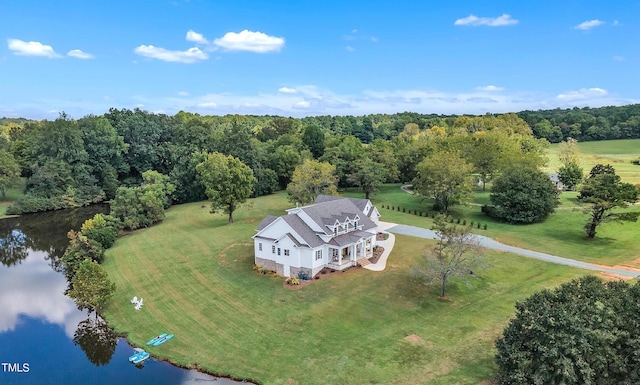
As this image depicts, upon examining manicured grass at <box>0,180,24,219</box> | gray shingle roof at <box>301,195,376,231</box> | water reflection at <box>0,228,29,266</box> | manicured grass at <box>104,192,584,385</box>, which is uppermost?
gray shingle roof at <box>301,195,376,231</box>

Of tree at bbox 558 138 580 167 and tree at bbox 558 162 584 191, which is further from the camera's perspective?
tree at bbox 558 138 580 167

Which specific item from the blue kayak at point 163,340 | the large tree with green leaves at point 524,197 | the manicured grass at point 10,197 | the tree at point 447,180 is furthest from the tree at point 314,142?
the blue kayak at point 163,340

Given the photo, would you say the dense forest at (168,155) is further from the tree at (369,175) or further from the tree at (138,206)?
the tree at (138,206)

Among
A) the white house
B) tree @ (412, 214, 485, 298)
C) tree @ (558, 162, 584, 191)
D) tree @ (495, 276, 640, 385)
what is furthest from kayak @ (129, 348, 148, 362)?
tree @ (558, 162, 584, 191)

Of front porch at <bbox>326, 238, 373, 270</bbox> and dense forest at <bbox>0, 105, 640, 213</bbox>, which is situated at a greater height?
dense forest at <bbox>0, 105, 640, 213</bbox>

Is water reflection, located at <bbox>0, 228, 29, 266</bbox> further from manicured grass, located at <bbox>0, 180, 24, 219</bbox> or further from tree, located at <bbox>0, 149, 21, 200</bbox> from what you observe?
tree, located at <bbox>0, 149, 21, 200</bbox>
